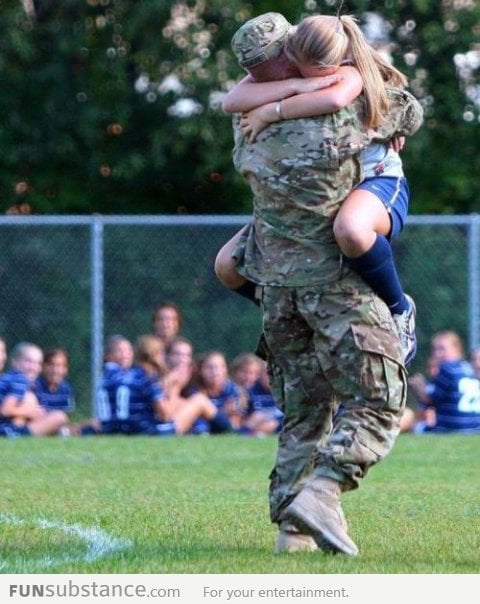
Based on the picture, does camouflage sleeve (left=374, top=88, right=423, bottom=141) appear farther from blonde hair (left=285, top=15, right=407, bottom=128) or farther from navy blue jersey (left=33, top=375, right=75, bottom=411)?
navy blue jersey (left=33, top=375, right=75, bottom=411)

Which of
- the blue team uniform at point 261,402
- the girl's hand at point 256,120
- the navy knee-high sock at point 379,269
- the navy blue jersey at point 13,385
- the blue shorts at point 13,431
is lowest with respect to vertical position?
the blue shorts at point 13,431

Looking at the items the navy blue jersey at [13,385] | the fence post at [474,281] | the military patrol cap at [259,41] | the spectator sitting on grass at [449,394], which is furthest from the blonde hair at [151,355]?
the military patrol cap at [259,41]

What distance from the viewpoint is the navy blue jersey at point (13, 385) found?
48.5 feet


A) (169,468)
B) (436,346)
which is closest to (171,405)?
(436,346)

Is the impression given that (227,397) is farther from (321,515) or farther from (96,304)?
(321,515)

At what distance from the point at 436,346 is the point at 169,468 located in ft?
18.2

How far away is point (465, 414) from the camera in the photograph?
587 inches

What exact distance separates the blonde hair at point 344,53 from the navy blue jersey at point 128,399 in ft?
30.2

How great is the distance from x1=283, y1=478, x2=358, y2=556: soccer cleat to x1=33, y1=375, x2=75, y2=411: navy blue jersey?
10.0 metres

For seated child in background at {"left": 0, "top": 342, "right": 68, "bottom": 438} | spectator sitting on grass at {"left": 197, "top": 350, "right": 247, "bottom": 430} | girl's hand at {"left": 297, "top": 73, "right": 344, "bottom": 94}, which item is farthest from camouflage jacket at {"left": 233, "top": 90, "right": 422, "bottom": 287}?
seated child in background at {"left": 0, "top": 342, "right": 68, "bottom": 438}

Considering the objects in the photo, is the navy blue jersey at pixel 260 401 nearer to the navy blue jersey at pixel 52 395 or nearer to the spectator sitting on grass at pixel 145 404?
the spectator sitting on grass at pixel 145 404

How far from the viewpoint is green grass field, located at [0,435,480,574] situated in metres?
5.46

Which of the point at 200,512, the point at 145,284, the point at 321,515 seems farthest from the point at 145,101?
the point at 321,515

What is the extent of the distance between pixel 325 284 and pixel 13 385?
9698mm
